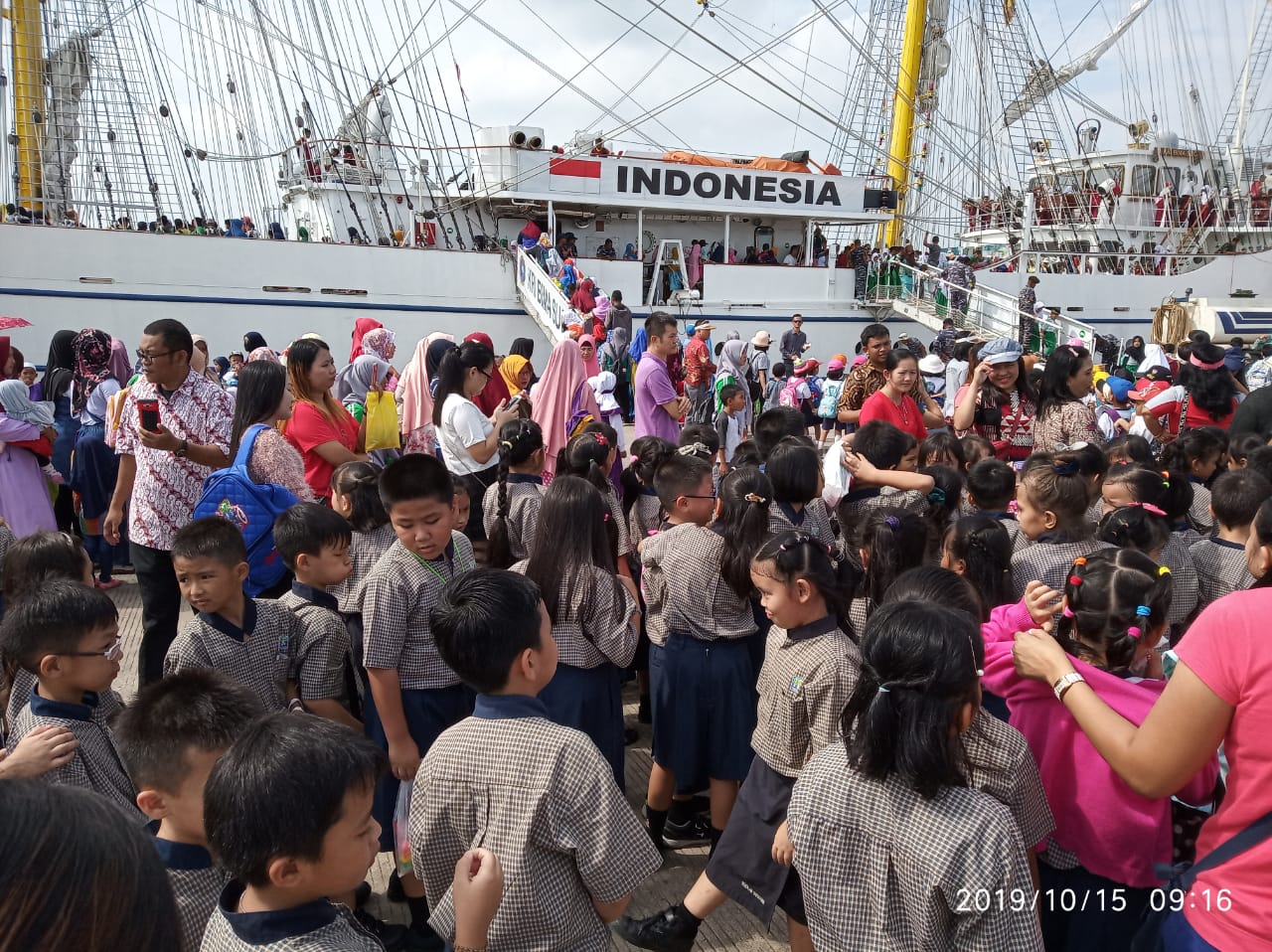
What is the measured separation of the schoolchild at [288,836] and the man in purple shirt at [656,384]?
445 cm

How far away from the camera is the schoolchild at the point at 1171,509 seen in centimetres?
296

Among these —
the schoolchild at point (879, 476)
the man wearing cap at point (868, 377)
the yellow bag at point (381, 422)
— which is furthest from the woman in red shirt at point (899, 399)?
the yellow bag at point (381, 422)

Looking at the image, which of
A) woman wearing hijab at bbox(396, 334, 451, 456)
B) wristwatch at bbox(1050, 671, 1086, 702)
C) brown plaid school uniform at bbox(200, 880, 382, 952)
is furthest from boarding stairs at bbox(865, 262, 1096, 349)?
brown plaid school uniform at bbox(200, 880, 382, 952)

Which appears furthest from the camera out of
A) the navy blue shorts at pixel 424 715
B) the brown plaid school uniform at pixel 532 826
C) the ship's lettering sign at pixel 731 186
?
the ship's lettering sign at pixel 731 186

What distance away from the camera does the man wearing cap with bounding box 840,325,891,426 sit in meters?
5.05

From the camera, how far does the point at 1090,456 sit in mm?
3740

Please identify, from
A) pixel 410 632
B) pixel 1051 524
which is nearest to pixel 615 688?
pixel 410 632

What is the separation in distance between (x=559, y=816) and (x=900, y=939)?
68 centimetres

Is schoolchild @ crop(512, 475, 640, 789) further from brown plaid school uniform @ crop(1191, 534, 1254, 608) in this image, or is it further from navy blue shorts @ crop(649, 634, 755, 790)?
brown plaid school uniform @ crop(1191, 534, 1254, 608)

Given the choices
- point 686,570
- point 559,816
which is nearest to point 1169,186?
point 686,570

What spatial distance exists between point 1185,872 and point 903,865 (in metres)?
0.57

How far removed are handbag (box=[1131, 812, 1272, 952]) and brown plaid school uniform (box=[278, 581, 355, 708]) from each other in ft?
7.01

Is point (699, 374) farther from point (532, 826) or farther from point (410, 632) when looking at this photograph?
point (532, 826)

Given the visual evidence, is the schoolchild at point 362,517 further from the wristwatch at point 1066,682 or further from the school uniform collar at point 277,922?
the wristwatch at point 1066,682
